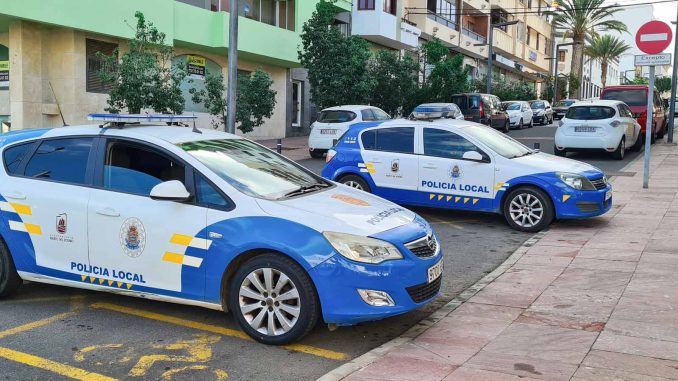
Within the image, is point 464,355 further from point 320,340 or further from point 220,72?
point 220,72

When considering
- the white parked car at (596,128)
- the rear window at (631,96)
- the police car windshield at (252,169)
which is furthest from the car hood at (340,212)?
the rear window at (631,96)

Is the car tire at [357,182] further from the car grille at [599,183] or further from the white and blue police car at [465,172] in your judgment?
the car grille at [599,183]

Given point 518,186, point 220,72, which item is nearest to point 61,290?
point 518,186

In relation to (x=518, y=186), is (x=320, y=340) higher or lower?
lower

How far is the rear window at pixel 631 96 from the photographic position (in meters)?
20.3

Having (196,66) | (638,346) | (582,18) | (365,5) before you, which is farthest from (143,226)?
(582,18)

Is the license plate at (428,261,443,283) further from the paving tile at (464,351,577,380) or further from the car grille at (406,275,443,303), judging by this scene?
the paving tile at (464,351,577,380)

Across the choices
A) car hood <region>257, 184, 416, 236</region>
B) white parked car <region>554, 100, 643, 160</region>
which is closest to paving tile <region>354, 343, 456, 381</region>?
car hood <region>257, 184, 416, 236</region>

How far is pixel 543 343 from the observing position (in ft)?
16.2

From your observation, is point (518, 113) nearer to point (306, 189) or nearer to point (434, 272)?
point (306, 189)

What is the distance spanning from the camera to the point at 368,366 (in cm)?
445

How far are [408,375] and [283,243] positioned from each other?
1.24 metres

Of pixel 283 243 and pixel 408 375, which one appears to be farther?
pixel 283 243

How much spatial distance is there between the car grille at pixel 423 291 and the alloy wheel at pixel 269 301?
0.85 metres
